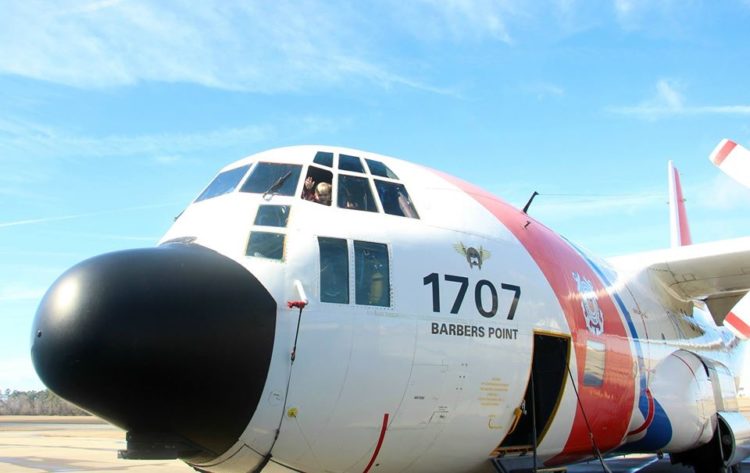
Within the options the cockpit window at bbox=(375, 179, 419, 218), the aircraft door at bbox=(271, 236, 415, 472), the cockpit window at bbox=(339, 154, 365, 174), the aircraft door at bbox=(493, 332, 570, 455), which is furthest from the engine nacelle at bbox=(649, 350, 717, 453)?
the cockpit window at bbox=(339, 154, 365, 174)

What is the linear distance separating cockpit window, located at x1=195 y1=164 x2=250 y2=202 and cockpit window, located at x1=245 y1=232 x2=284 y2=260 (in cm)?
105

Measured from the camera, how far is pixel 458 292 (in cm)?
667

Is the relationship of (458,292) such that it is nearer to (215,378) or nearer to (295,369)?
(295,369)

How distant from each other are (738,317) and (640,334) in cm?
791

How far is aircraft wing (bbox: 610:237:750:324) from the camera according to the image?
37.2 ft

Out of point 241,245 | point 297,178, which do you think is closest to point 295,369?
point 241,245

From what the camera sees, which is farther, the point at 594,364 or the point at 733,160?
the point at 733,160

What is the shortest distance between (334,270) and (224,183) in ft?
6.21

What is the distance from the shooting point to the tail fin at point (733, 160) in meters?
14.7

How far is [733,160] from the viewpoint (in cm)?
1503

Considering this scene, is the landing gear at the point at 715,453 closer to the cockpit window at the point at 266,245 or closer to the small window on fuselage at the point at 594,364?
the small window on fuselage at the point at 594,364

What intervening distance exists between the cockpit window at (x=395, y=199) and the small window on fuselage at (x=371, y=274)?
625mm

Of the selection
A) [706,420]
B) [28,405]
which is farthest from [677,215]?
[28,405]

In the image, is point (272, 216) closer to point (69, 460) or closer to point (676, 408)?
point (676, 408)
